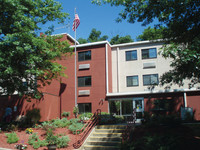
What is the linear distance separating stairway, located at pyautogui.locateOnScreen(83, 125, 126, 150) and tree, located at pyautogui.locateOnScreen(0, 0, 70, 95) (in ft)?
18.2

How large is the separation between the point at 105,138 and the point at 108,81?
37.0 ft

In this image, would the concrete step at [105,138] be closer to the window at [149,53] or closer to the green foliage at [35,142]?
the green foliage at [35,142]

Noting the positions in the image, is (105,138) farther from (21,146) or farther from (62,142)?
(21,146)

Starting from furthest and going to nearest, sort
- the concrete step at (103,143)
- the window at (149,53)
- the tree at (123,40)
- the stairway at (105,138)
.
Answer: the tree at (123,40), the window at (149,53), the concrete step at (103,143), the stairway at (105,138)

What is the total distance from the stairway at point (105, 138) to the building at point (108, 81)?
321 inches

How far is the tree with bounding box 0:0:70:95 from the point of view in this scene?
13695 millimetres

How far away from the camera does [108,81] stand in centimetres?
2323

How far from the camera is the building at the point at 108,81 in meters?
21.8

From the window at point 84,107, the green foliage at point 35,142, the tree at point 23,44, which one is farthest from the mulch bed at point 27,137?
the window at point 84,107

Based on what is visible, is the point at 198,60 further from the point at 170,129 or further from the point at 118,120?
the point at 118,120

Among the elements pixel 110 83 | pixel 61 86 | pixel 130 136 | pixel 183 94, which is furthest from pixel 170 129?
pixel 61 86

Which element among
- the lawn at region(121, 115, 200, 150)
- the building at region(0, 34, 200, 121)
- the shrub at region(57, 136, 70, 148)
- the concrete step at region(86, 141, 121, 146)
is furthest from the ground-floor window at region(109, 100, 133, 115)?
the shrub at region(57, 136, 70, 148)

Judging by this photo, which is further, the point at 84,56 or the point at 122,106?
the point at 84,56

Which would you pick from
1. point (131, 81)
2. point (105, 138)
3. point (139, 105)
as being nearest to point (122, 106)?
point (139, 105)
